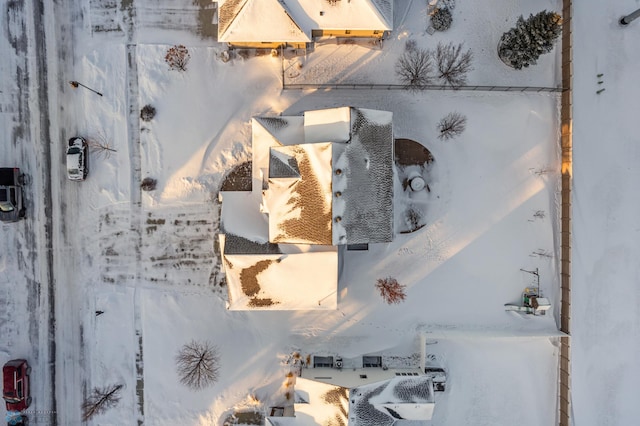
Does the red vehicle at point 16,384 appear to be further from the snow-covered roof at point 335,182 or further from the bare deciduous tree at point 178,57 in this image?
the bare deciduous tree at point 178,57

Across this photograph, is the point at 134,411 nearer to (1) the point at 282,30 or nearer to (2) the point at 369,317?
(2) the point at 369,317

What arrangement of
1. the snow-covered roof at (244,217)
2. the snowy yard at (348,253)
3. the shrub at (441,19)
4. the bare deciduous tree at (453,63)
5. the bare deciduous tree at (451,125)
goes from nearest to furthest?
the snow-covered roof at (244,217) < the shrub at (441,19) < the bare deciduous tree at (453,63) < the bare deciduous tree at (451,125) < the snowy yard at (348,253)

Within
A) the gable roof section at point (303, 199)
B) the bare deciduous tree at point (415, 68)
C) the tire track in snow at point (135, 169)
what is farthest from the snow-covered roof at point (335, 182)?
the tire track in snow at point (135, 169)

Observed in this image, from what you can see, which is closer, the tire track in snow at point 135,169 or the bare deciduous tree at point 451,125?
the bare deciduous tree at point 451,125

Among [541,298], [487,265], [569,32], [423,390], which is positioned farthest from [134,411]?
[569,32]

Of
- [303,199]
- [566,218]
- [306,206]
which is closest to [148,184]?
[303,199]

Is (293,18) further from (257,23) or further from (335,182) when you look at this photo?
(335,182)
